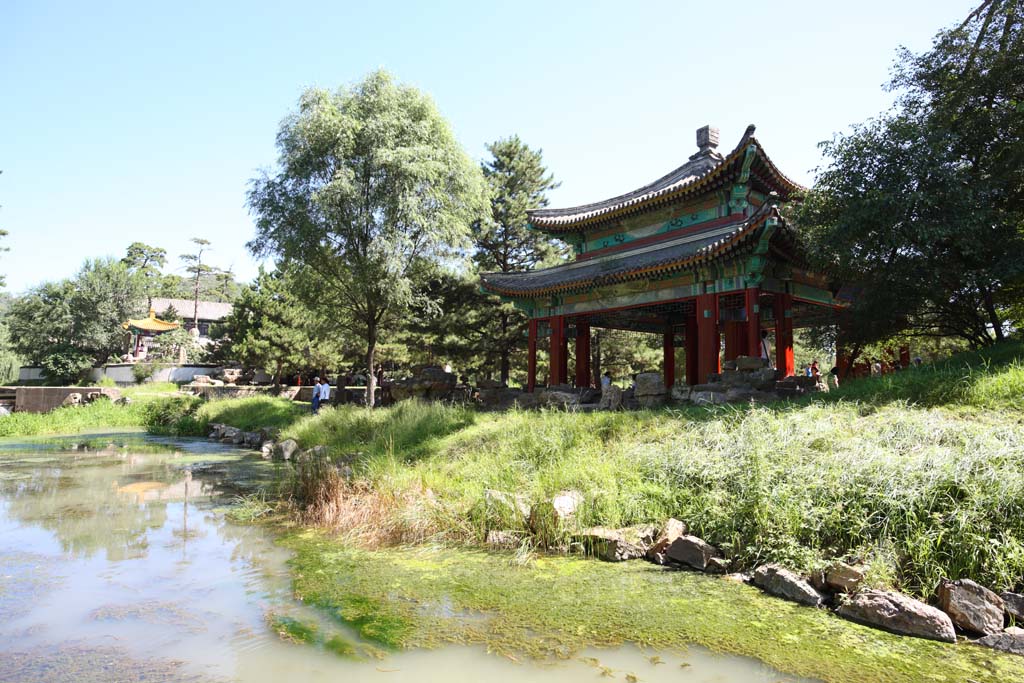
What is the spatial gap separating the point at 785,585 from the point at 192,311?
52.9m

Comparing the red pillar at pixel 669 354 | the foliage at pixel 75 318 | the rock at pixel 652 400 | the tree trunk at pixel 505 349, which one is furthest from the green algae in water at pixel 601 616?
the foliage at pixel 75 318

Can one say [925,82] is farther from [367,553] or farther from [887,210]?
[367,553]

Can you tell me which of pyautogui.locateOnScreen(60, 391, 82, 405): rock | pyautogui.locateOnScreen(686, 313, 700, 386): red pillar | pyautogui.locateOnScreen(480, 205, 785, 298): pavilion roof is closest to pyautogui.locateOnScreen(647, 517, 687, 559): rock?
pyautogui.locateOnScreen(480, 205, 785, 298): pavilion roof

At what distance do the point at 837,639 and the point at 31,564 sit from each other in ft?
25.1

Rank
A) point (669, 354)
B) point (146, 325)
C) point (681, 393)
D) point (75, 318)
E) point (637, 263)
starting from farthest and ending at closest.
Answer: point (146, 325)
point (75, 318)
point (669, 354)
point (637, 263)
point (681, 393)

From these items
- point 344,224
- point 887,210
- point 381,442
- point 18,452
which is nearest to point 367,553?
point 381,442

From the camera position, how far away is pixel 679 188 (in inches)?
584

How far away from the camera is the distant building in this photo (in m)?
46.9

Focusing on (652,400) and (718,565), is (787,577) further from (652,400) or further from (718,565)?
(652,400)

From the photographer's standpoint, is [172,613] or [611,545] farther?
[611,545]

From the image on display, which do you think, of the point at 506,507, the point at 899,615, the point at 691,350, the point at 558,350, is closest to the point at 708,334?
the point at 691,350

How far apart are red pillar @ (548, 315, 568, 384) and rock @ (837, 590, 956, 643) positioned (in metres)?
12.4

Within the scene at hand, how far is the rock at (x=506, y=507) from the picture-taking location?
23.0 ft

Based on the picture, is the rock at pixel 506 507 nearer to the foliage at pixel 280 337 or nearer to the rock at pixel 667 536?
the rock at pixel 667 536
